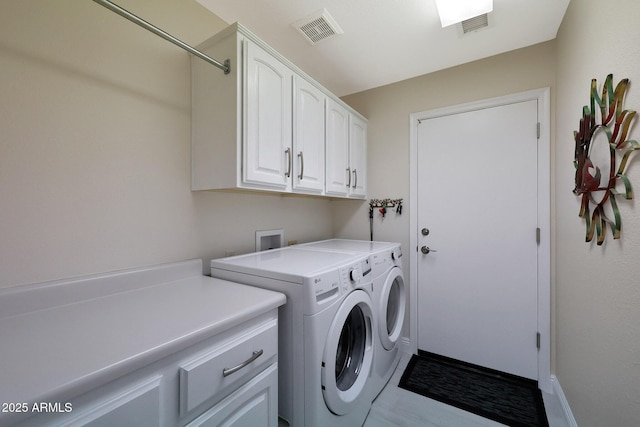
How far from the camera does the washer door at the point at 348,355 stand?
1178 mm

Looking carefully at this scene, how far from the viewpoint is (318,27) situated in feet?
5.64

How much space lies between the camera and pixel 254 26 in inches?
68.6

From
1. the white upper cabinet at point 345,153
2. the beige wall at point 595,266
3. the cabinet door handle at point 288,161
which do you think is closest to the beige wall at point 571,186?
the beige wall at point 595,266

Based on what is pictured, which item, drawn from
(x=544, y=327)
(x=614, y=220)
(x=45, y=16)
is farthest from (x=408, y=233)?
(x=45, y=16)

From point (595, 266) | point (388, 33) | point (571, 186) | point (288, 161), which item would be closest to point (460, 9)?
point (388, 33)

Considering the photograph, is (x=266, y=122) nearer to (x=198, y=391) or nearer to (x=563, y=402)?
(x=198, y=391)

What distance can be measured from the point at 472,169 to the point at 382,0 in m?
1.40

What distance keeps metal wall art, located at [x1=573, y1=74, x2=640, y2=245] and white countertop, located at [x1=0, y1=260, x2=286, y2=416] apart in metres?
1.38

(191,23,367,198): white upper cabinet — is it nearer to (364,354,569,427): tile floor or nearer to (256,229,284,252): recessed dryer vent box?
(256,229,284,252): recessed dryer vent box

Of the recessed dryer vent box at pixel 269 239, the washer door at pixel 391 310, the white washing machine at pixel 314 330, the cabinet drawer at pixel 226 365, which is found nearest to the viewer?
the cabinet drawer at pixel 226 365

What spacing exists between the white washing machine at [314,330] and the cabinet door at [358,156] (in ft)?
3.42

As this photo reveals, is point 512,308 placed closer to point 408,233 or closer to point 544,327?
point 544,327

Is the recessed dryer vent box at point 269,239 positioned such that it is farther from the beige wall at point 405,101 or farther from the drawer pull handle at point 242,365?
the drawer pull handle at point 242,365

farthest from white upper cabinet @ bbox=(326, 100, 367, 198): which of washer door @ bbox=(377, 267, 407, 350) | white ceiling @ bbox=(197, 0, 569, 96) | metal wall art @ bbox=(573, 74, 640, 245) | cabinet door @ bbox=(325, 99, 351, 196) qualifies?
metal wall art @ bbox=(573, 74, 640, 245)
